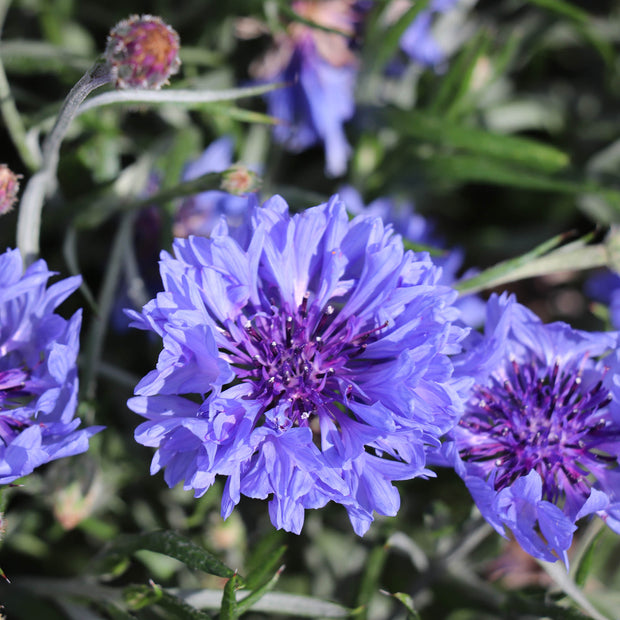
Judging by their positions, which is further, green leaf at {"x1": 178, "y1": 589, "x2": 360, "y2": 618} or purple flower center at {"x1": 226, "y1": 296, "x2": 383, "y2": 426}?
green leaf at {"x1": 178, "y1": 589, "x2": 360, "y2": 618}

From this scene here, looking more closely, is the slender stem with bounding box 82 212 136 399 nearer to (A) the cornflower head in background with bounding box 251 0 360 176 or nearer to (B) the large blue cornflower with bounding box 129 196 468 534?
(B) the large blue cornflower with bounding box 129 196 468 534

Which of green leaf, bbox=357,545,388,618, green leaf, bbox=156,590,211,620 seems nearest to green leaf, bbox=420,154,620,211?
green leaf, bbox=357,545,388,618

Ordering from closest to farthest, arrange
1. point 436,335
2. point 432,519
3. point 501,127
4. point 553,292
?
point 436,335
point 432,519
point 501,127
point 553,292

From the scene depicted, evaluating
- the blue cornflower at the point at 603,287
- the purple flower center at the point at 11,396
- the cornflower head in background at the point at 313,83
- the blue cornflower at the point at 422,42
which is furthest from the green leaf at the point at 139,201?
the blue cornflower at the point at 603,287

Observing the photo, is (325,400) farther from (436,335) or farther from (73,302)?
(73,302)

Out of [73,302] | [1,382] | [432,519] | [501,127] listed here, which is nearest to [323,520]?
[432,519]

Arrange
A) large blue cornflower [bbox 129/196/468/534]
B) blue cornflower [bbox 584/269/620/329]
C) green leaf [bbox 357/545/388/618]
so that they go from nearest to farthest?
large blue cornflower [bbox 129/196/468/534] < green leaf [bbox 357/545/388/618] < blue cornflower [bbox 584/269/620/329]
